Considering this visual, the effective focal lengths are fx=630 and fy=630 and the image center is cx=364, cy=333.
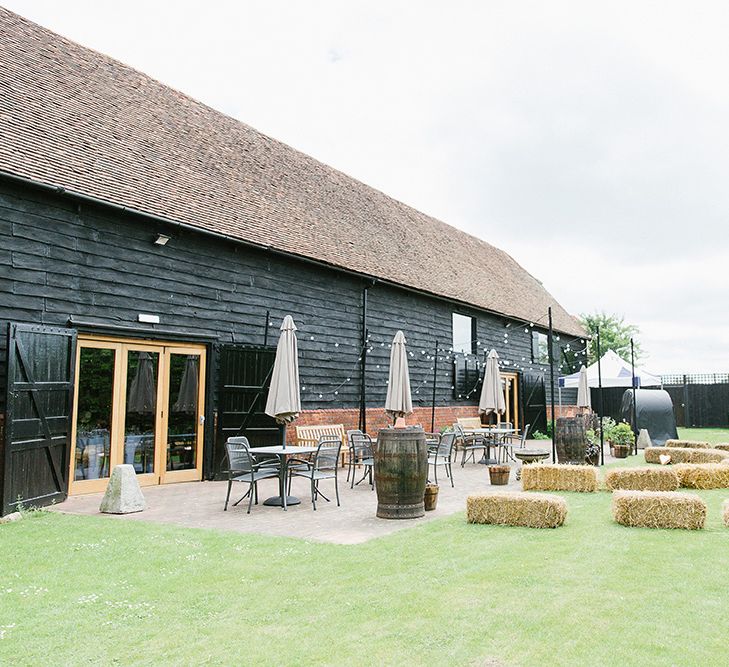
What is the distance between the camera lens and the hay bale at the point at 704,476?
30.0 feet

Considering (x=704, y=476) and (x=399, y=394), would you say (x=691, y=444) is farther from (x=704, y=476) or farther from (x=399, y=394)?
(x=399, y=394)

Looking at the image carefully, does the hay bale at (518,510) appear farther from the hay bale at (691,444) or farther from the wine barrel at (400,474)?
the hay bale at (691,444)

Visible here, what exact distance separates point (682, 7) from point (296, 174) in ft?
35.6

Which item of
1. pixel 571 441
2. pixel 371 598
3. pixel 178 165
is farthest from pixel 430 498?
pixel 178 165

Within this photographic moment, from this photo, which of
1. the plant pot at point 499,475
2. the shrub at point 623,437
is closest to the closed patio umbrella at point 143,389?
the plant pot at point 499,475

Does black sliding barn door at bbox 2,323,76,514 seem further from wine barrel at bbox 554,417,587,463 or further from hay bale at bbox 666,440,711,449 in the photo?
hay bale at bbox 666,440,711,449

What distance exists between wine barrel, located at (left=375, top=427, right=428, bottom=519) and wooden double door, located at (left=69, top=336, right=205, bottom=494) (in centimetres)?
430

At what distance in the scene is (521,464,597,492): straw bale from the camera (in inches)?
346

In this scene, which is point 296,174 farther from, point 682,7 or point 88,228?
point 682,7

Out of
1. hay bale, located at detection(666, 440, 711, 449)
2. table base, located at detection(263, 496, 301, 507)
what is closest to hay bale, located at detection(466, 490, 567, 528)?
table base, located at detection(263, 496, 301, 507)

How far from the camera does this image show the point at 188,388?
33.4 ft

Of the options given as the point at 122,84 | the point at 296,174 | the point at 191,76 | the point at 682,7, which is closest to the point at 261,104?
the point at 191,76

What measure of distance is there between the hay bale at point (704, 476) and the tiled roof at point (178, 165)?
7225mm

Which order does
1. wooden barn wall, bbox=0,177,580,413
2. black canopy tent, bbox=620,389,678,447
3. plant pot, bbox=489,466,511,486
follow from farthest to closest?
black canopy tent, bbox=620,389,678,447 → plant pot, bbox=489,466,511,486 → wooden barn wall, bbox=0,177,580,413
